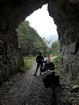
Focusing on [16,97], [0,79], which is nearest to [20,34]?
[0,79]

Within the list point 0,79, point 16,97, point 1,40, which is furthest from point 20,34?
point 16,97

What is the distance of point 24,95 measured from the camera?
8438 millimetres

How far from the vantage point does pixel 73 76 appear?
35.3 feet

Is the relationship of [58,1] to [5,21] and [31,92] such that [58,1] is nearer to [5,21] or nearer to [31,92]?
[5,21]

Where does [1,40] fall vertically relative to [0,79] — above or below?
above

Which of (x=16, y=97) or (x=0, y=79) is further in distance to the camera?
(x=0, y=79)

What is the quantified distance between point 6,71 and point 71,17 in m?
6.06

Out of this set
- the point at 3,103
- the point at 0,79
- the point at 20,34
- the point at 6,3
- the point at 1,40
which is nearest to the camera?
the point at 3,103

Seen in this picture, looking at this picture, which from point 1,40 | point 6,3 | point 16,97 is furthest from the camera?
point 1,40

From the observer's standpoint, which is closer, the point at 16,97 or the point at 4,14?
the point at 16,97

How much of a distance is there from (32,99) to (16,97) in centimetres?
94

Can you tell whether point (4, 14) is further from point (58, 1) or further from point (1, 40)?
point (58, 1)

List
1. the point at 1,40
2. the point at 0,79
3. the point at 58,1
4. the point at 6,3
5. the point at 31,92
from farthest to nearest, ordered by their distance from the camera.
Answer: the point at 1,40, the point at 58,1, the point at 0,79, the point at 6,3, the point at 31,92

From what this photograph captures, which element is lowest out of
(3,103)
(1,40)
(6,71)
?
(3,103)
